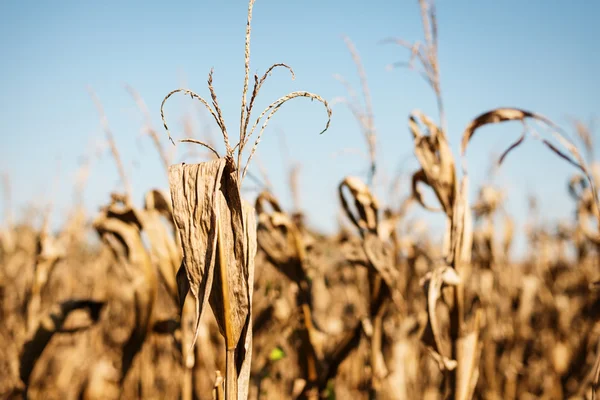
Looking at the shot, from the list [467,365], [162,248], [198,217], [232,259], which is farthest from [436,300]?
[162,248]

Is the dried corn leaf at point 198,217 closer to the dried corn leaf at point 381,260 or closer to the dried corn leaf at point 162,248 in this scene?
the dried corn leaf at point 162,248

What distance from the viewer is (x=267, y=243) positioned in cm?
272

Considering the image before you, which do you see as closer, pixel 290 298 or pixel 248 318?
pixel 248 318

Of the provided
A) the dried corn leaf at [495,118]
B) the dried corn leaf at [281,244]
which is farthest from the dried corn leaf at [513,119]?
the dried corn leaf at [281,244]

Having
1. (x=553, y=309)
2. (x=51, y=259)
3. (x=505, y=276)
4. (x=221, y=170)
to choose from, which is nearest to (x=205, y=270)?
(x=221, y=170)

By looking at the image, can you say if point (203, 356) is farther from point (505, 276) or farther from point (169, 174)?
point (505, 276)

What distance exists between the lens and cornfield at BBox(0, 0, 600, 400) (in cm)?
133

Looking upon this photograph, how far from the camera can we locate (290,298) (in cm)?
302

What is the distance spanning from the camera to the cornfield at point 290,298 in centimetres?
133

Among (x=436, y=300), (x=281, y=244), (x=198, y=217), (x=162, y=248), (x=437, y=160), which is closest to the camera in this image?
(x=198, y=217)

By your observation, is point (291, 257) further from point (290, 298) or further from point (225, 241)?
point (225, 241)

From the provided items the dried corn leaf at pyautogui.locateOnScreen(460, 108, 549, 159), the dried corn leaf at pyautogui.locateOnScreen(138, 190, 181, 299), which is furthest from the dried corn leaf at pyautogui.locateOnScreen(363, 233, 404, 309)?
the dried corn leaf at pyautogui.locateOnScreen(138, 190, 181, 299)

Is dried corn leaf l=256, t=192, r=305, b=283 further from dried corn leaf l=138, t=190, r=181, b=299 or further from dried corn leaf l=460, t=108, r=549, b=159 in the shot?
dried corn leaf l=460, t=108, r=549, b=159

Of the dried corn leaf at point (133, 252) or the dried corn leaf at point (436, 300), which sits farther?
the dried corn leaf at point (133, 252)
